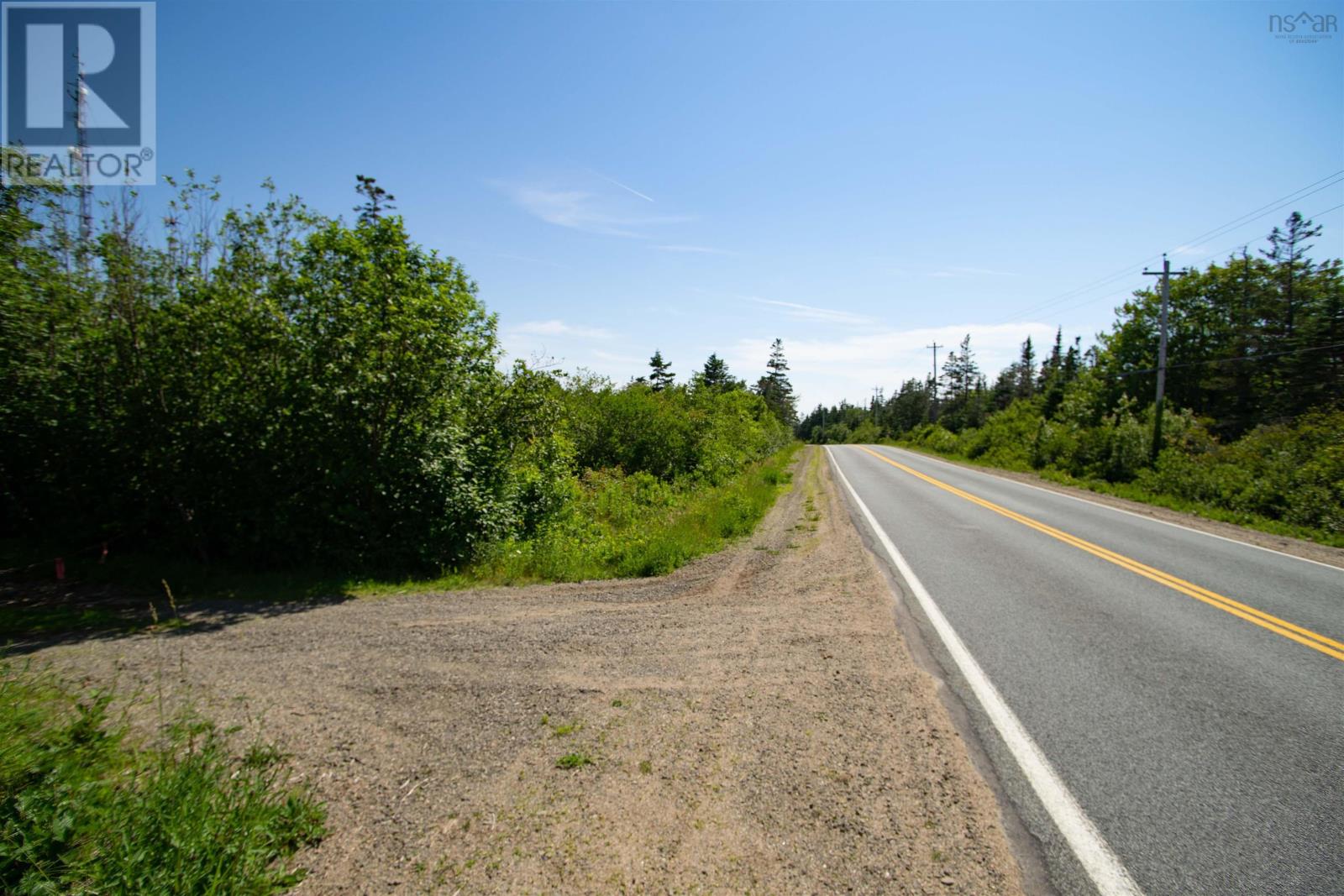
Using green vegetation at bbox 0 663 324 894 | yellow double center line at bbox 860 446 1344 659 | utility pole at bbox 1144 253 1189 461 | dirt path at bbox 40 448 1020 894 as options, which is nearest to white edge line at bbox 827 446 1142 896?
dirt path at bbox 40 448 1020 894

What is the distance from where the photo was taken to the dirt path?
2.64 metres

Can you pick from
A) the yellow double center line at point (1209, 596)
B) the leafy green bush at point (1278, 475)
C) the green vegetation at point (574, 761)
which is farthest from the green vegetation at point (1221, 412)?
the green vegetation at point (574, 761)

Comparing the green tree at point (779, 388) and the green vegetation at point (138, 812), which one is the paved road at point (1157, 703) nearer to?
the green vegetation at point (138, 812)

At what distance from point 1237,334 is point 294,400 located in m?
55.7

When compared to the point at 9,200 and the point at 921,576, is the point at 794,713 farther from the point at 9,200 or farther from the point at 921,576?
the point at 9,200

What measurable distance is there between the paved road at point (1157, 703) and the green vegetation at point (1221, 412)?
7.69 metres

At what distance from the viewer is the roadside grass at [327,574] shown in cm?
674

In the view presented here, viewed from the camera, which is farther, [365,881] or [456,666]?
[456,666]

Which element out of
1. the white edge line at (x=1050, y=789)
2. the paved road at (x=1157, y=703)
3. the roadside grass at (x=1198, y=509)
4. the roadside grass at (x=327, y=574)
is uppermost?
the roadside grass at (x=1198, y=509)

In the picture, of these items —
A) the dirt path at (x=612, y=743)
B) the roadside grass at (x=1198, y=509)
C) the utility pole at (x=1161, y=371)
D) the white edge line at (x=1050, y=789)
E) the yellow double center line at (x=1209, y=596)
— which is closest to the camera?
the white edge line at (x=1050, y=789)

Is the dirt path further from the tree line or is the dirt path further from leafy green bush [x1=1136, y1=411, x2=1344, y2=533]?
leafy green bush [x1=1136, y1=411, x2=1344, y2=533]

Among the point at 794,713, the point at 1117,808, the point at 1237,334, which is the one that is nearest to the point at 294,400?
the point at 794,713

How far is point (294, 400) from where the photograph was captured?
8.36 meters

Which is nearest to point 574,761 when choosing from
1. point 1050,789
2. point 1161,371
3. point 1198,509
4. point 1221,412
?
point 1050,789
